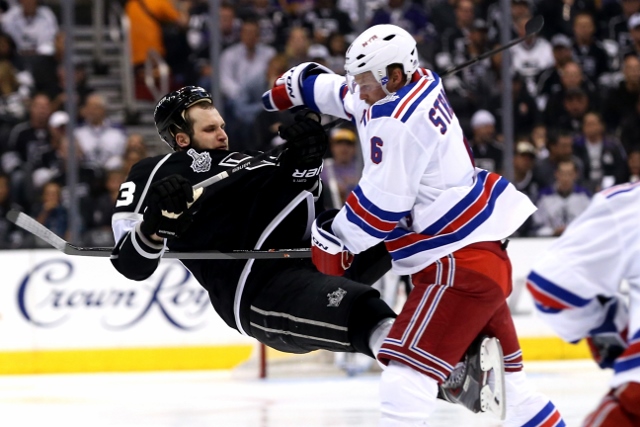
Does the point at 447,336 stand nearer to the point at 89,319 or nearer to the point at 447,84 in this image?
the point at 89,319

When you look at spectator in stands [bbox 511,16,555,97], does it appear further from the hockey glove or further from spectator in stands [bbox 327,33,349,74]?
the hockey glove

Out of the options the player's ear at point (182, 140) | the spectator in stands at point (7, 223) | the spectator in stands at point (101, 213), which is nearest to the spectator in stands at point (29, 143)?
the spectator in stands at point (7, 223)

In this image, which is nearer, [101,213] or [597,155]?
[101,213]

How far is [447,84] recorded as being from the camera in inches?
307

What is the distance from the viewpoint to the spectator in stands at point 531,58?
779cm

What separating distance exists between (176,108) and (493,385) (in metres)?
1.38

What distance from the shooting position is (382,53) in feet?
10.2

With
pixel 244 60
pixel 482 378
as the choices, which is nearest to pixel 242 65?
pixel 244 60

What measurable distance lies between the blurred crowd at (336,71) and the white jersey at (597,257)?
191 inches

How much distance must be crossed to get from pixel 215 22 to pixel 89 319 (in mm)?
1964

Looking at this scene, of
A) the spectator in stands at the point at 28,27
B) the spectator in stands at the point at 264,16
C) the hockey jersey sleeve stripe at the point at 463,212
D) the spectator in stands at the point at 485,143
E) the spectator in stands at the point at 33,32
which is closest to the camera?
the hockey jersey sleeve stripe at the point at 463,212

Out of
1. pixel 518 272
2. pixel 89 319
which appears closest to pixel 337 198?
pixel 518 272

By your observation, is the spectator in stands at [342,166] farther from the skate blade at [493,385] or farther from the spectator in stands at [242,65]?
the skate blade at [493,385]

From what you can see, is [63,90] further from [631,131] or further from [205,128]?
[205,128]
